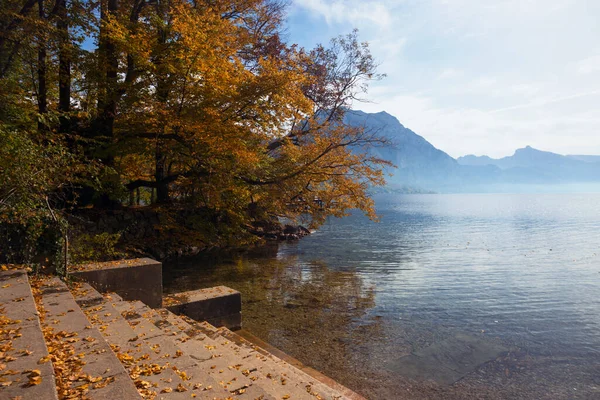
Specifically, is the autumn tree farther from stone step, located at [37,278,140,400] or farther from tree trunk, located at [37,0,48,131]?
stone step, located at [37,278,140,400]

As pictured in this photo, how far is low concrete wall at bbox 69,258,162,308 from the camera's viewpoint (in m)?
9.12

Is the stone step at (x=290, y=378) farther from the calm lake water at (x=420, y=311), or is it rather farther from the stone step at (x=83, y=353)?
Answer: the stone step at (x=83, y=353)

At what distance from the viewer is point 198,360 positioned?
6.21 metres

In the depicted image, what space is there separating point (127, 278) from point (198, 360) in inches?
168

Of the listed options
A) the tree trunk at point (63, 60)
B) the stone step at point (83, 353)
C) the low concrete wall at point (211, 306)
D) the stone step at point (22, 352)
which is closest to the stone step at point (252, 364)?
the low concrete wall at point (211, 306)

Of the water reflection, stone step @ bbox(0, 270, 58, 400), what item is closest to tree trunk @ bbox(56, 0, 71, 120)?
the water reflection

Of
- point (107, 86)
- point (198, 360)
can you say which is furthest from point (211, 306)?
point (107, 86)

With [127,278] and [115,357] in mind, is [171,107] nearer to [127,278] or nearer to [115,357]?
[127,278]

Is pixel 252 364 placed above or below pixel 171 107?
below

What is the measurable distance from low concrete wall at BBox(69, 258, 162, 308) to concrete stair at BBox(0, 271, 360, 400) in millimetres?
626

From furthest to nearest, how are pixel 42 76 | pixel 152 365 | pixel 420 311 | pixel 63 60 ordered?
pixel 42 76 → pixel 63 60 → pixel 420 311 → pixel 152 365

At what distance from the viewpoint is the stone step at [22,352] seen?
11.5 feet

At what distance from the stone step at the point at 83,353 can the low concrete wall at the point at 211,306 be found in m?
3.57

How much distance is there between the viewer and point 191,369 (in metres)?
4.94
